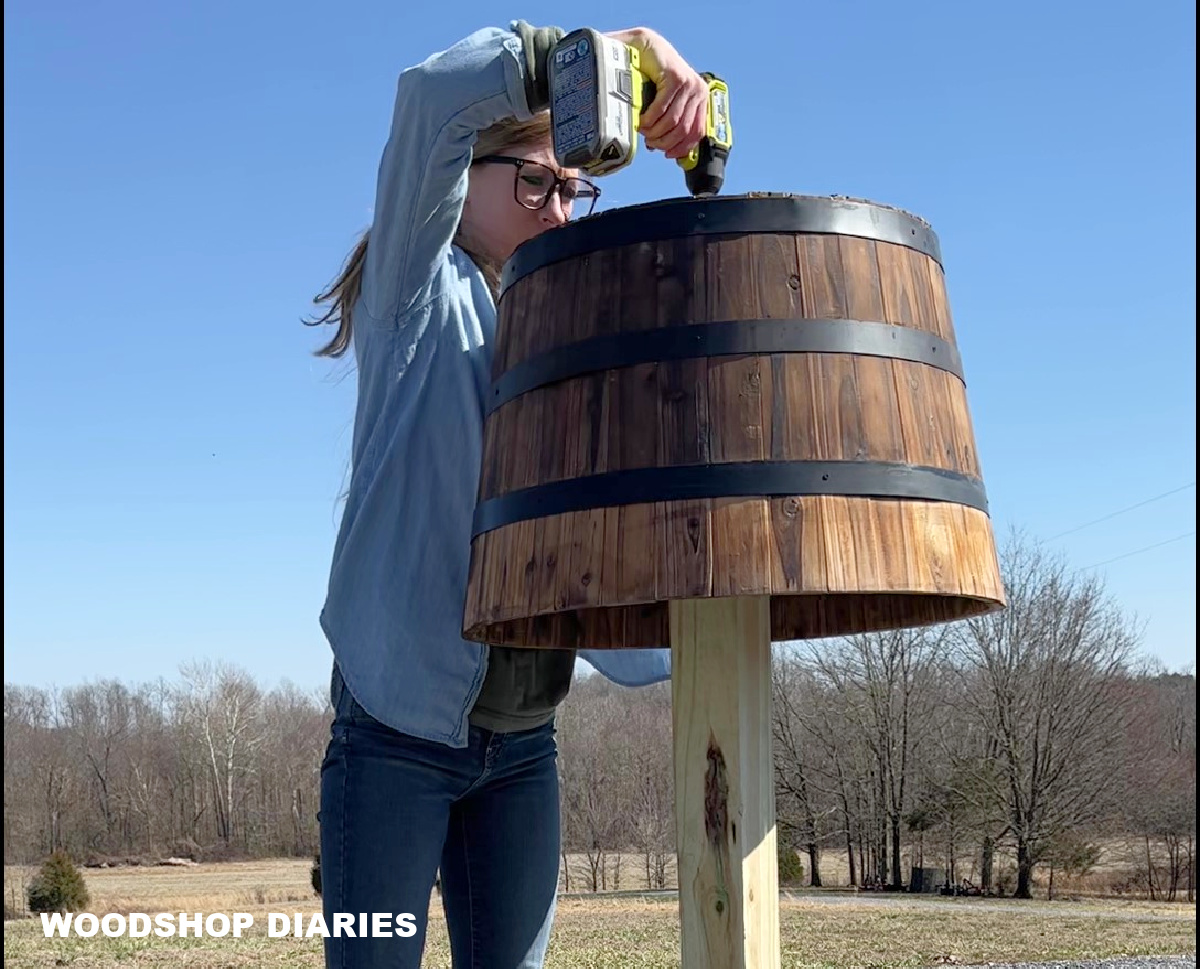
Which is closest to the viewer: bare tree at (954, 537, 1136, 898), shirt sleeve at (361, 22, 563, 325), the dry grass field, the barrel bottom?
the barrel bottom

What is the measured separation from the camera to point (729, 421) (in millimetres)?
1504

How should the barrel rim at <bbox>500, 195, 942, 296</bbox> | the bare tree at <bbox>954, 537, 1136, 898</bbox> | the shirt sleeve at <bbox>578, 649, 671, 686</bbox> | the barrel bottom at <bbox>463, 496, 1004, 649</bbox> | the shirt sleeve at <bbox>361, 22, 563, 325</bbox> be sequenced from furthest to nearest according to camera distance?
the bare tree at <bbox>954, 537, 1136, 898</bbox> < the shirt sleeve at <bbox>578, 649, 671, 686</bbox> < the shirt sleeve at <bbox>361, 22, 563, 325</bbox> < the barrel rim at <bbox>500, 195, 942, 296</bbox> < the barrel bottom at <bbox>463, 496, 1004, 649</bbox>

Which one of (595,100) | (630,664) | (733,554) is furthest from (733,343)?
(630,664)

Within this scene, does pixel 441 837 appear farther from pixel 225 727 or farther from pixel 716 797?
pixel 225 727

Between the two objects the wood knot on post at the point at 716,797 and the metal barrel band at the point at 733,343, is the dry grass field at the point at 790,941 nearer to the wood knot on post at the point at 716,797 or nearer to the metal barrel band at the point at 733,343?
the wood knot on post at the point at 716,797

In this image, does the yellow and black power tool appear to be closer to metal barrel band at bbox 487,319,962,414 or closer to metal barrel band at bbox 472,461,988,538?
metal barrel band at bbox 487,319,962,414

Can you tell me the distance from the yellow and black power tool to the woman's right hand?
3 cm

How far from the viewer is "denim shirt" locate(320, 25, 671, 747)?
1.76 metres

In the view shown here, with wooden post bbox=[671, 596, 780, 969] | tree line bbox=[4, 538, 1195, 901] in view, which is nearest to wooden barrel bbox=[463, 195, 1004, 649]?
wooden post bbox=[671, 596, 780, 969]

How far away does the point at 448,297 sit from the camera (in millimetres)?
1978

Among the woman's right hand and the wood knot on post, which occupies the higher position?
the woman's right hand

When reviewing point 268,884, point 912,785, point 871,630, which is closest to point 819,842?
point 912,785

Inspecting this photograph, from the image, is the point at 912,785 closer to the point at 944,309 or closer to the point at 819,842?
the point at 819,842

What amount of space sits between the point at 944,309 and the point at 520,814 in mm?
1020
